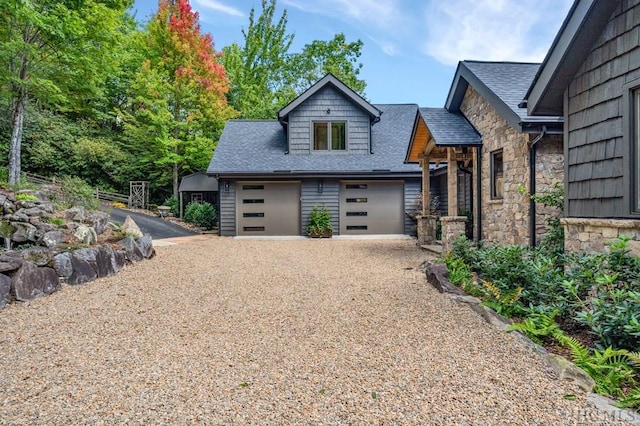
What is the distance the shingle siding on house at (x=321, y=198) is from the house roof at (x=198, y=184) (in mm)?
4980

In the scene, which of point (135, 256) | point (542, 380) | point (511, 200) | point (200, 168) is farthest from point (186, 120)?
point (542, 380)

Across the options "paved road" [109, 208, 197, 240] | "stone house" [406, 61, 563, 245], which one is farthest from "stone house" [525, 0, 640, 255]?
"paved road" [109, 208, 197, 240]

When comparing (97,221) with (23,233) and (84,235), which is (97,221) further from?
(23,233)

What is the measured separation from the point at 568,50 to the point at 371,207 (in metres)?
8.72

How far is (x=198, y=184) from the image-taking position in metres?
15.7

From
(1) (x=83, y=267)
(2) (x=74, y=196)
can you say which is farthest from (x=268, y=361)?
(2) (x=74, y=196)

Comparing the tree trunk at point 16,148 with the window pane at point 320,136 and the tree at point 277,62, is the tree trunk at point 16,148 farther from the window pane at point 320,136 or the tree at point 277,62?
the tree at point 277,62

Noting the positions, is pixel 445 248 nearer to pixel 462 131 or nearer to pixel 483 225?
pixel 483 225

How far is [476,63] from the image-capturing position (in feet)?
26.8

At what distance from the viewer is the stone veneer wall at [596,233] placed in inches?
141

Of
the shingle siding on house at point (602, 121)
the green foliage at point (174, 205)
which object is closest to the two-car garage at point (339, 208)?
the green foliage at point (174, 205)

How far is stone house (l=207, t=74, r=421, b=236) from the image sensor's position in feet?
39.7

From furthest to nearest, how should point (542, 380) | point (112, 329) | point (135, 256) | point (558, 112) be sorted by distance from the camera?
point (135, 256)
point (558, 112)
point (112, 329)
point (542, 380)

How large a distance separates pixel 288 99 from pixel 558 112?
739 inches
